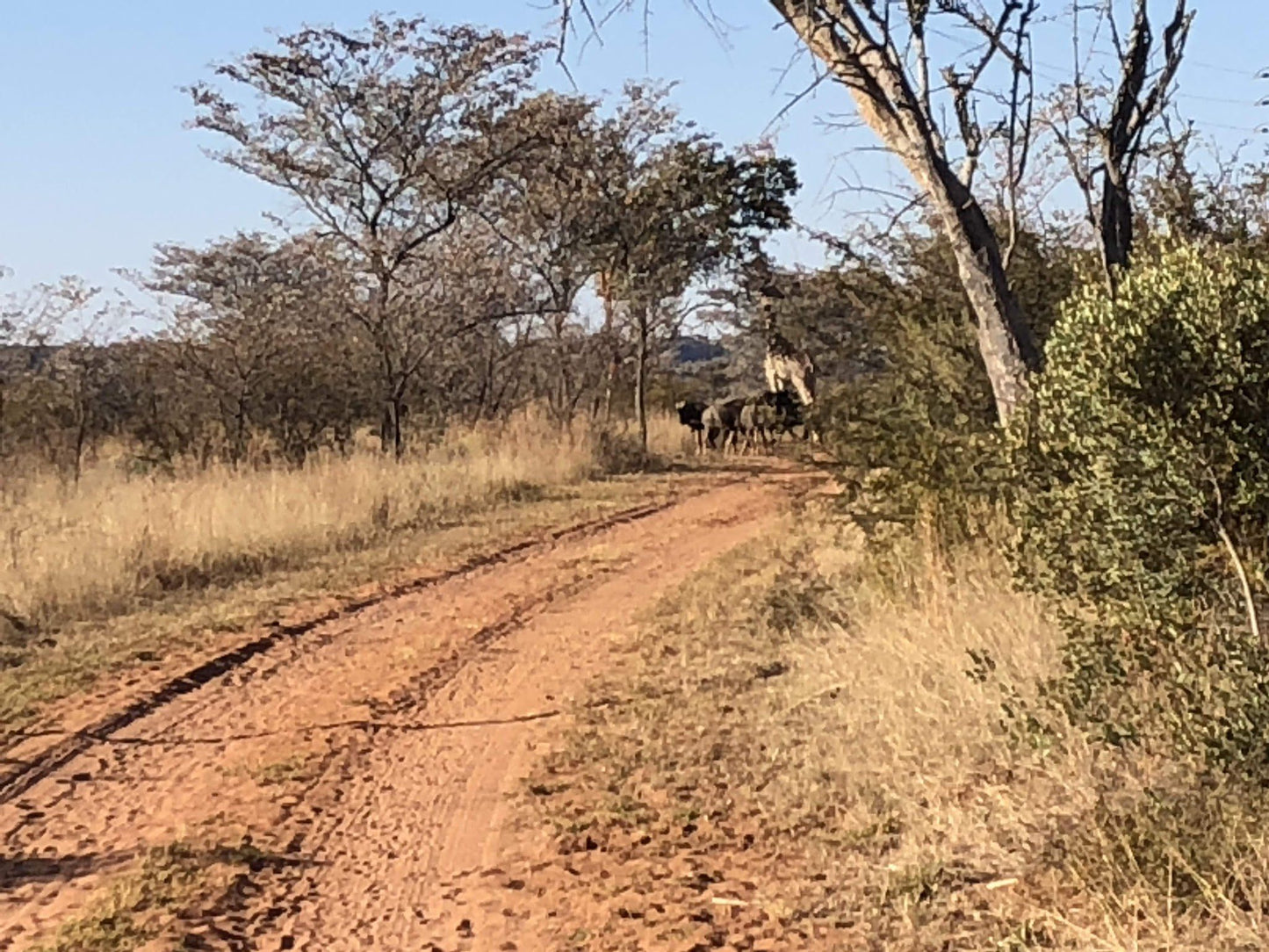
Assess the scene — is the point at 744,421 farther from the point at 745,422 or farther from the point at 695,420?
the point at 695,420

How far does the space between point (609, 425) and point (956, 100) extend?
56.2 ft

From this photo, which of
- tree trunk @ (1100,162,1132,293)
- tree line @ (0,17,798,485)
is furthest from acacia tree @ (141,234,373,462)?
tree trunk @ (1100,162,1132,293)

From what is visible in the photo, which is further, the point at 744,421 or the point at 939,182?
the point at 744,421

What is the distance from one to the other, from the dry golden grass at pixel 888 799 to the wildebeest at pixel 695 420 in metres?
18.8

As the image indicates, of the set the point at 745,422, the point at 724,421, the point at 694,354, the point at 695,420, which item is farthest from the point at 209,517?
the point at 694,354

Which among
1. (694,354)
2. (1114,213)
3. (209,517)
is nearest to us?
(1114,213)

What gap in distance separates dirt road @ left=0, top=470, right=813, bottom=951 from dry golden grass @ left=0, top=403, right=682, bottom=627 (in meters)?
2.02

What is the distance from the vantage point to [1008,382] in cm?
746

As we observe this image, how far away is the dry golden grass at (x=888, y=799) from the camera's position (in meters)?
4.61

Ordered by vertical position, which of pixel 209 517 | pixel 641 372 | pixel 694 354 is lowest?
pixel 209 517

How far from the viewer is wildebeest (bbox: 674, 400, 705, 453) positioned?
2792cm

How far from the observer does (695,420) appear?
28.3 metres

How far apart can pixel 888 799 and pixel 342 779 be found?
2.54 meters

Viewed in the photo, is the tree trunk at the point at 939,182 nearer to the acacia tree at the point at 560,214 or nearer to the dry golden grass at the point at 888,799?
the dry golden grass at the point at 888,799
